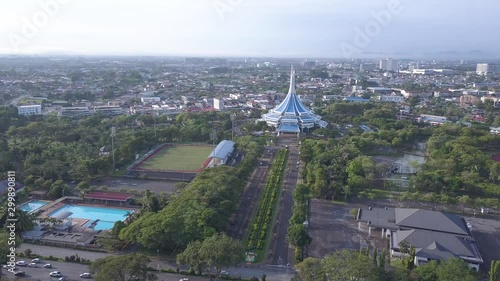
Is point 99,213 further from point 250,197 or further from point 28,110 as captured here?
point 28,110

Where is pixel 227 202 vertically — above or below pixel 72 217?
above

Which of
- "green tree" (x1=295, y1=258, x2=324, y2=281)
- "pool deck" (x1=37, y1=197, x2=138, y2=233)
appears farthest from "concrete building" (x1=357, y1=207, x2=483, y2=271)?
"pool deck" (x1=37, y1=197, x2=138, y2=233)

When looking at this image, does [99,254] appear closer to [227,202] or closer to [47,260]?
[47,260]

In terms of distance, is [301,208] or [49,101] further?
[49,101]

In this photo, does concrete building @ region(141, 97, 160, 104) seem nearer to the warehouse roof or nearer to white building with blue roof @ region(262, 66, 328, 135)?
white building with blue roof @ region(262, 66, 328, 135)

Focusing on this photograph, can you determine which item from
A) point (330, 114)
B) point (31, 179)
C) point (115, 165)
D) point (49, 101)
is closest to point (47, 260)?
point (31, 179)

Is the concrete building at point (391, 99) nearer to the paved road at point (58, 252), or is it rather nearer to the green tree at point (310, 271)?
the green tree at point (310, 271)

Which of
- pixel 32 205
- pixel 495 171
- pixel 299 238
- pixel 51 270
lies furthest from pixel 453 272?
pixel 32 205

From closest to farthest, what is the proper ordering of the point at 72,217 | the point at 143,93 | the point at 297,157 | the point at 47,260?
the point at 47,260
the point at 72,217
the point at 297,157
the point at 143,93
